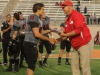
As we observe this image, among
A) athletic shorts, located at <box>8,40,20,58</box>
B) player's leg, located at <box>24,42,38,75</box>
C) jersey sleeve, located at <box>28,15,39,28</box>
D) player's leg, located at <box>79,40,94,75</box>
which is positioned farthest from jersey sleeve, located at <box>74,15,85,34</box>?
athletic shorts, located at <box>8,40,20,58</box>

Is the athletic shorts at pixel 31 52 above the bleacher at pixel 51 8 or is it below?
above

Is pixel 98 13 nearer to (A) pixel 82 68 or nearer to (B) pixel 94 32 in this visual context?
(B) pixel 94 32

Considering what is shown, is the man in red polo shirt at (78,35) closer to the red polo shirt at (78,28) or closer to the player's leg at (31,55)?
the red polo shirt at (78,28)

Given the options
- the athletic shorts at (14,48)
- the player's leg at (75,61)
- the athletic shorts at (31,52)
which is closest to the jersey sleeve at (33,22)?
the athletic shorts at (31,52)

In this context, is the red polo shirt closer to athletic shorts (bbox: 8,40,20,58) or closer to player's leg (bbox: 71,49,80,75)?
player's leg (bbox: 71,49,80,75)

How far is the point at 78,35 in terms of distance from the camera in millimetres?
6000

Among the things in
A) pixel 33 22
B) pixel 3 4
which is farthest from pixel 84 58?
pixel 3 4

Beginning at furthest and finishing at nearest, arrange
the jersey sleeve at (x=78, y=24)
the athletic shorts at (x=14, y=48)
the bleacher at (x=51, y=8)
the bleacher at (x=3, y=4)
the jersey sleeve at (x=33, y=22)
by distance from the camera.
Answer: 1. the bleacher at (x=3, y=4)
2. the bleacher at (x=51, y=8)
3. the athletic shorts at (x=14, y=48)
4. the jersey sleeve at (x=33, y=22)
5. the jersey sleeve at (x=78, y=24)

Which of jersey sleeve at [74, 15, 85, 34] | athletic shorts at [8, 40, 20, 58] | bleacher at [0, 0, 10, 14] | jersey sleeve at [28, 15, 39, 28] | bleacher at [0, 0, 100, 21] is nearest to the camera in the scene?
jersey sleeve at [74, 15, 85, 34]

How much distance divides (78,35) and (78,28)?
0.82ft

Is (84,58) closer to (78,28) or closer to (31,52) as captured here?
(78,28)

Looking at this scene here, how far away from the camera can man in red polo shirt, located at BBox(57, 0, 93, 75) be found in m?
5.85

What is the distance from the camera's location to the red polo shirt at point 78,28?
582 cm

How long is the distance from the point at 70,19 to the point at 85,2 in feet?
94.5
